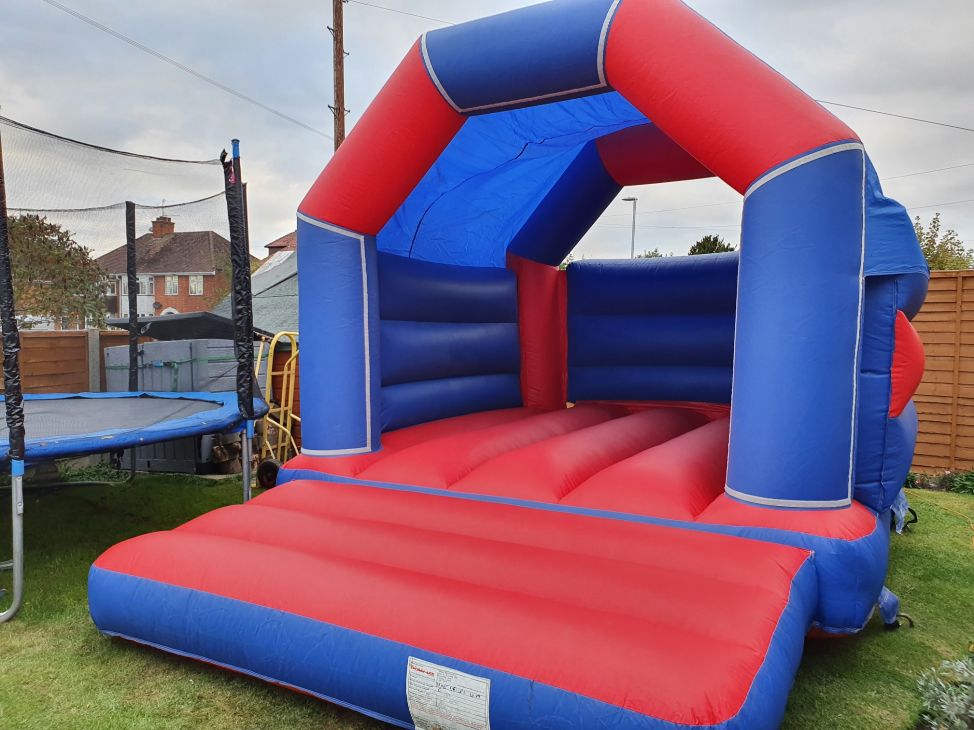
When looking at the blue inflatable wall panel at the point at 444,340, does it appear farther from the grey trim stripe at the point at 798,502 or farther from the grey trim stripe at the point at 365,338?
the grey trim stripe at the point at 798,502

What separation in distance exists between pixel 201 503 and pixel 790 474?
275 centimetres

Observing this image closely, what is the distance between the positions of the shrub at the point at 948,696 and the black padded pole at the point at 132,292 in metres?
3.35

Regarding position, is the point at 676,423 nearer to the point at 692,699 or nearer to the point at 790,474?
the point at 790,474

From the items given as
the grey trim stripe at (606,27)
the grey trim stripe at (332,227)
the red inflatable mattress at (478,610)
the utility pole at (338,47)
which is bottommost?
the red inflatable mattress at (478,610)

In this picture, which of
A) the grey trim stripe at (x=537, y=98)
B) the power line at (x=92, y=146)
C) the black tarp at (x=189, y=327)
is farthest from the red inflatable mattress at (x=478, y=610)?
the black tarp at (x=189, y=327)

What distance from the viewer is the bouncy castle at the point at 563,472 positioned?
1.25 meters

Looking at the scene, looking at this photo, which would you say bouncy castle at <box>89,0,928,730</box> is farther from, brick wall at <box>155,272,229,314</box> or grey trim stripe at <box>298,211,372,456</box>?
brick wall at <box>155,272,229,314</box>

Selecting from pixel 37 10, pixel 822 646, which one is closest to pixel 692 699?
pixel 822 646

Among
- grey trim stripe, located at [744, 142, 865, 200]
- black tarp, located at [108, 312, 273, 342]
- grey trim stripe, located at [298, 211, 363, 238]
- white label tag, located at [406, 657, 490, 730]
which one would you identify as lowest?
white label tag, located at [406, 657, 490, 730]

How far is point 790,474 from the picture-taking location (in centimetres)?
170

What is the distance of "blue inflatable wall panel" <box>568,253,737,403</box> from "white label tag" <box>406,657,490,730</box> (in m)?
2.41

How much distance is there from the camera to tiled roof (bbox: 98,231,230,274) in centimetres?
321

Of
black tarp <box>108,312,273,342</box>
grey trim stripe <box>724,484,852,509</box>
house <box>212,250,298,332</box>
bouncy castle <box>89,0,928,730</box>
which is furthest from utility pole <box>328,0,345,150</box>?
grey trim stripe <box>724,484,852,509</box>

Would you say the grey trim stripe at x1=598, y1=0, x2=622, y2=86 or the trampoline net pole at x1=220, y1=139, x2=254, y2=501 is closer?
the grey trim stripe at x1=598, y1=0, x2=622, y2=86
